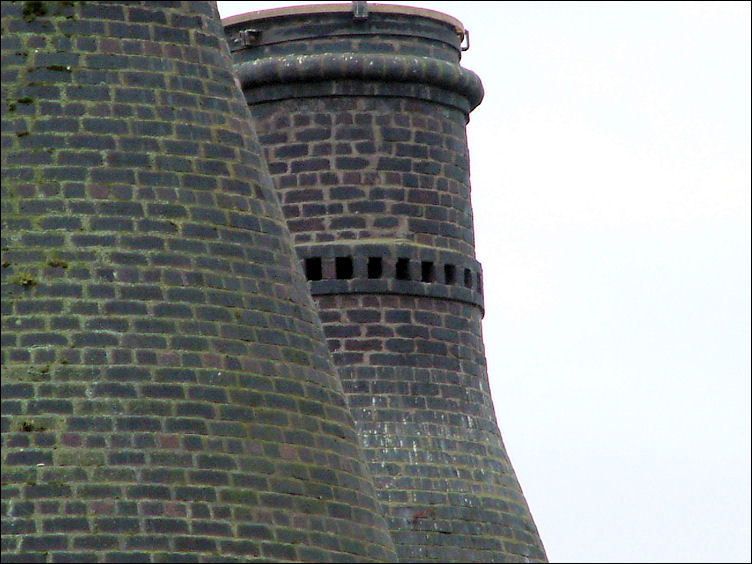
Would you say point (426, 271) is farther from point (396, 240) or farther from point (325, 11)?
point (325, 11)

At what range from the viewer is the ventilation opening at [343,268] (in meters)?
27.2

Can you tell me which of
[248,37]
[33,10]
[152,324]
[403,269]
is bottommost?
[152,324]

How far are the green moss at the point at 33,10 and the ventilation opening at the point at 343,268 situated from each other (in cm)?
864

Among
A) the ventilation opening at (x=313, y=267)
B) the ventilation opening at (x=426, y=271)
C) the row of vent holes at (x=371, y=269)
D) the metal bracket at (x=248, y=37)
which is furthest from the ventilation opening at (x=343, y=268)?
the metal bracket at (x=248, y=37)

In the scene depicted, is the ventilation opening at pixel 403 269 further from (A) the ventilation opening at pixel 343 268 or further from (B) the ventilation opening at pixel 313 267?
(B) the ventilation opening at pixel 313 267

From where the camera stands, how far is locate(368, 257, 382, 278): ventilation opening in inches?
1069

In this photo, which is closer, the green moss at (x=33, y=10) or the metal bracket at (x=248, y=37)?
the green moss at (x=33, y=10)

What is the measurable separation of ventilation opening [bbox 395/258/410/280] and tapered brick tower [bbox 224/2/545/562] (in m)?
0.01

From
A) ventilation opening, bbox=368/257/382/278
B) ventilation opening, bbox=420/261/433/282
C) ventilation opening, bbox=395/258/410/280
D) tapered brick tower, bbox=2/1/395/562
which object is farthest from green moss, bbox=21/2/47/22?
ventilation opening, bbox=420/261/433/282

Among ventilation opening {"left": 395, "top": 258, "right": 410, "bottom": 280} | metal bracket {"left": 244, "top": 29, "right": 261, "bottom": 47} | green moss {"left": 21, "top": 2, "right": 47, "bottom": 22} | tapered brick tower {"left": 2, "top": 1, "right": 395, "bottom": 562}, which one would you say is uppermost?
metal bracket {"left": 244, "top": 29, "right": 261, "bottom": 47}

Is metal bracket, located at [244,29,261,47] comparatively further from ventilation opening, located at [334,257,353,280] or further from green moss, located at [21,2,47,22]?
green moss, located at [21,2,47,22]

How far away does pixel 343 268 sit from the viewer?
2722 cm

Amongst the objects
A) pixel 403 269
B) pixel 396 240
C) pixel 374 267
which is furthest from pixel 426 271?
pixel 374 267

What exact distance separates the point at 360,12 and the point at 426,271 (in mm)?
3213
